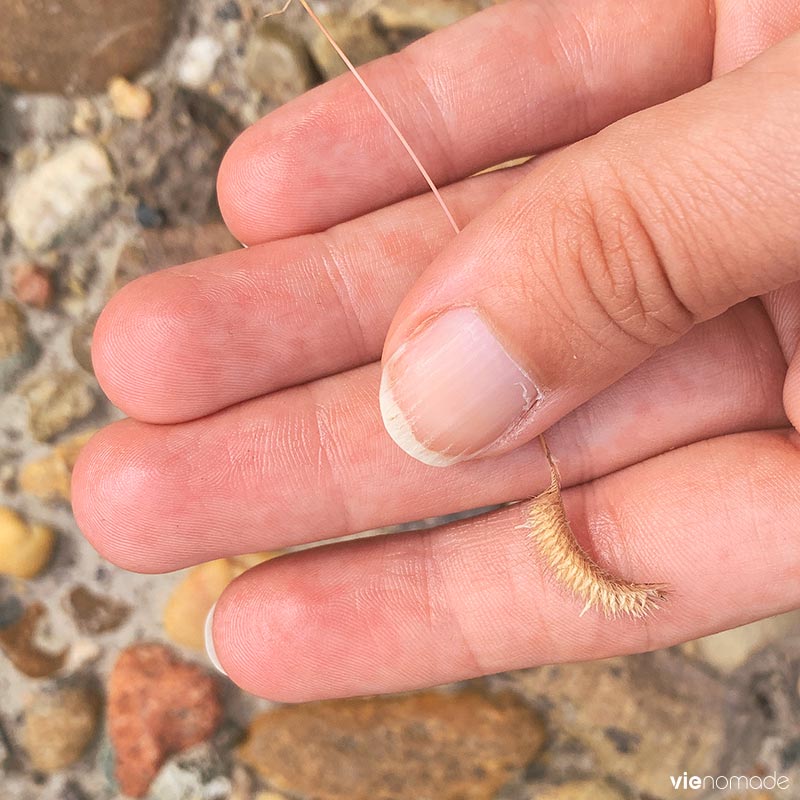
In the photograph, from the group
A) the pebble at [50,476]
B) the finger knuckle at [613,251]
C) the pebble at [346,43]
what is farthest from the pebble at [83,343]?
the finger knuckle at [613,251]

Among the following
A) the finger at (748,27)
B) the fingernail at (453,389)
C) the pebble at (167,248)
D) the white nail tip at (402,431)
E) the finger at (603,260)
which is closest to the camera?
the finger at (603,260)

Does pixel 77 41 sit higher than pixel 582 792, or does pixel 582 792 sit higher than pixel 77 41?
pixel 77 41

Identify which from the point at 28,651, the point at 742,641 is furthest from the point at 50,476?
the point at 742,641

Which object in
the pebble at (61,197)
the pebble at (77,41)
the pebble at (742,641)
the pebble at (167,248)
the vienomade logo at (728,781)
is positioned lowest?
the vienomade logo at (728,781)

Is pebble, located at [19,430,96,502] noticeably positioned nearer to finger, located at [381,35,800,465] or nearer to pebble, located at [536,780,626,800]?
finger, located at [381,35,800,465]

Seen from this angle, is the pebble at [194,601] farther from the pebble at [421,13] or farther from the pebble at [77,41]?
the pebble at [421,13]

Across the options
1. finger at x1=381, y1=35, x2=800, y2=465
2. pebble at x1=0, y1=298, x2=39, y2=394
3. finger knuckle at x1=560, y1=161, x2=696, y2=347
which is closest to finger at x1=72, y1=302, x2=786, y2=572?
finger at x1=381, y1=35, x2=800, y2=465

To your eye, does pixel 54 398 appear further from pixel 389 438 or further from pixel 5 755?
pixel 389 438
